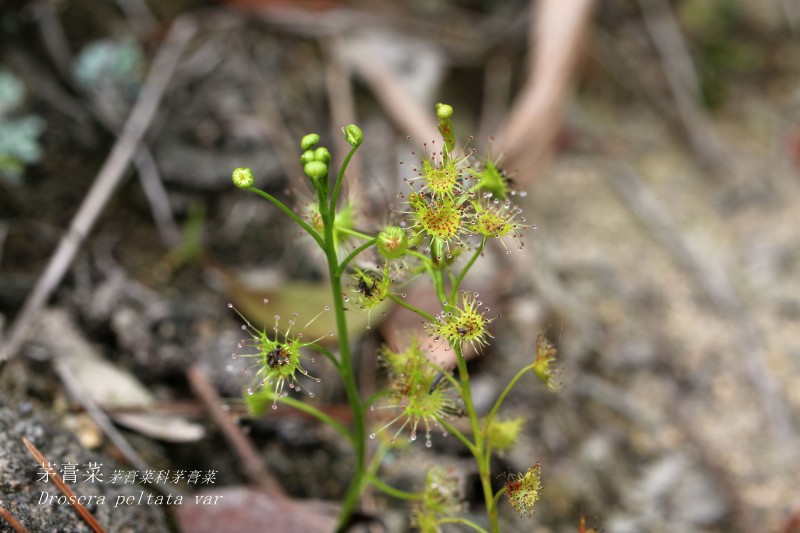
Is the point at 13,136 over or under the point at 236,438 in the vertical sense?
over

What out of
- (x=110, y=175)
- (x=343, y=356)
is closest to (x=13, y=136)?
(x=110, y=175)

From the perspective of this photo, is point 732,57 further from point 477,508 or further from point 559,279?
point 477,508

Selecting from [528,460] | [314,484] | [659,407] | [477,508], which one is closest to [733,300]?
[659,407]

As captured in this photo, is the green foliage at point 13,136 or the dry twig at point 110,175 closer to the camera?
the dry twig at point 110,175

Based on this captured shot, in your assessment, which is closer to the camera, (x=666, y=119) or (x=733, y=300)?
(x=733, y=300)

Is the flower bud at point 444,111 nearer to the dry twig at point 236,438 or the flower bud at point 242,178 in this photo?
the flower bud at point 242,178

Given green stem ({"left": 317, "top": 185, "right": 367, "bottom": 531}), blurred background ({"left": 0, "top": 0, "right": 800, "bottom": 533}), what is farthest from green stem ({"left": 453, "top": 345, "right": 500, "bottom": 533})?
blurred background ({"left": 0, "top": 0, "right": 800, "bottom": 533})

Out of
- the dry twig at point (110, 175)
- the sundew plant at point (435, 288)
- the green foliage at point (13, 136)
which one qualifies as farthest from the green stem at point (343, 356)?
the green foliage at point (13, 136)

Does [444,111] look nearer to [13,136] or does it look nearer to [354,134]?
[354,134]
